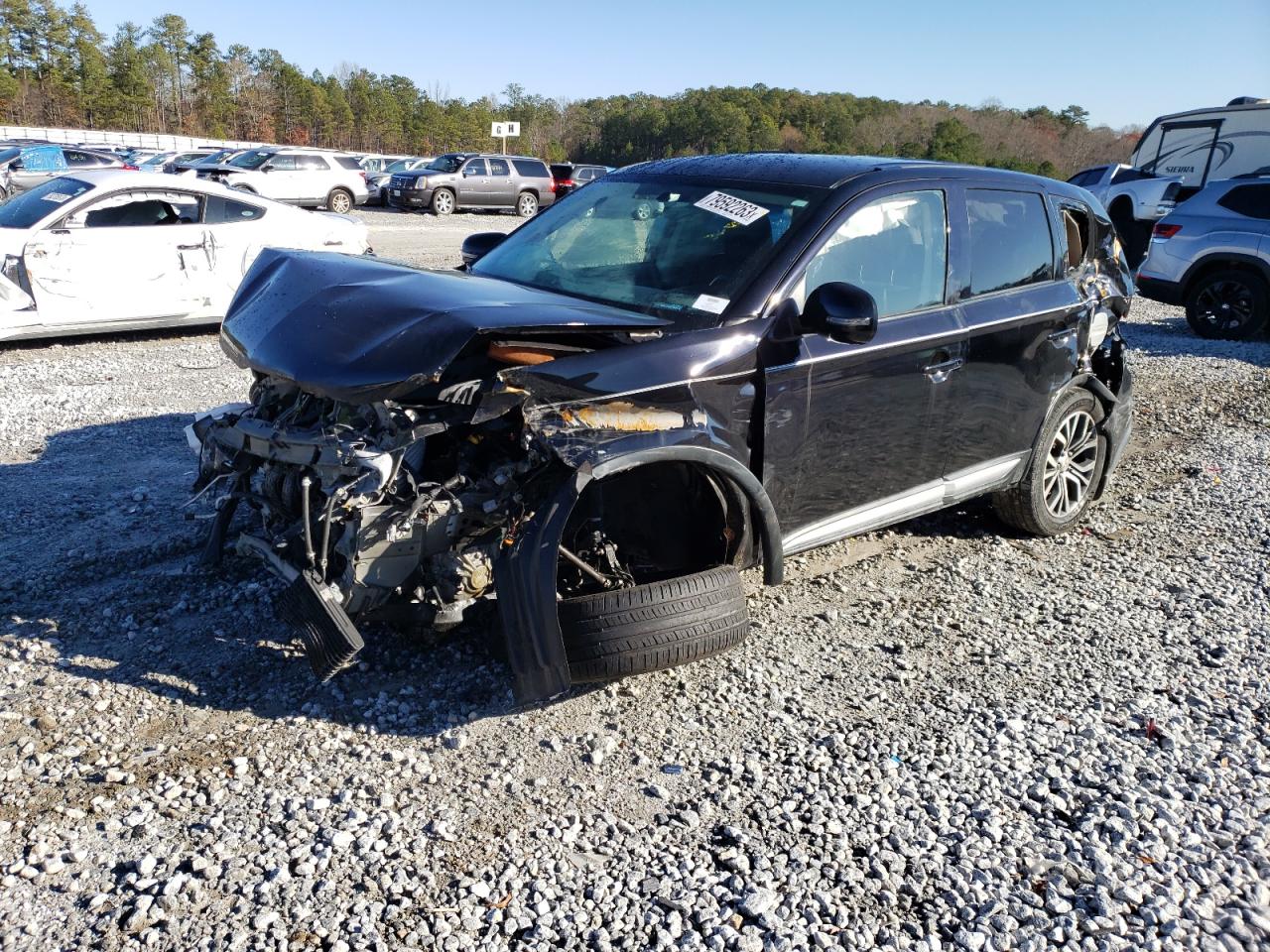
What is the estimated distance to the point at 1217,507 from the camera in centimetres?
609

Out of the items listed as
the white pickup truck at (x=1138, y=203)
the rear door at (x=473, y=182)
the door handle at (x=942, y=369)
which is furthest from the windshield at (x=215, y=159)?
the door handle at (x=942, y=369)

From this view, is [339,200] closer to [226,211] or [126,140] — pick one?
[226,211]

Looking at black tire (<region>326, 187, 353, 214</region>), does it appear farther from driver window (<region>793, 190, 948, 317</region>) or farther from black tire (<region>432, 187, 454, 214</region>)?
driver window (<region>793, 190, 948, 317</region>)

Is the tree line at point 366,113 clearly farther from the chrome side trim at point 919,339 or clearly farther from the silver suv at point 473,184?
the chrome side trim at point 919,339

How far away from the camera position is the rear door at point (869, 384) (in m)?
3.82

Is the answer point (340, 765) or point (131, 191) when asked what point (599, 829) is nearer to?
point (340, 765)

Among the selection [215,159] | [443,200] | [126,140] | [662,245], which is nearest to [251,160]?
[215,159]

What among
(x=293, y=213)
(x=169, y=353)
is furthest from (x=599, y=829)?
(x=293, y=213)

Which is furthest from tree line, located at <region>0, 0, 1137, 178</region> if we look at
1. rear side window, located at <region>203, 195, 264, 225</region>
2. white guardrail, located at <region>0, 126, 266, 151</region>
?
rear side window, located at <region>203, 195, 264, 225</region>

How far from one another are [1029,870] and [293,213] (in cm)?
1009

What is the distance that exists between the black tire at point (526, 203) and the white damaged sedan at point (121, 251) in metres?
19.9

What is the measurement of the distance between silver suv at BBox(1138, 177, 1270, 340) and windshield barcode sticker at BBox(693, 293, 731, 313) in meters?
10.4

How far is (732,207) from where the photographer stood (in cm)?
416

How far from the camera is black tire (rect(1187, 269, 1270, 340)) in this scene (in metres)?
11.7
